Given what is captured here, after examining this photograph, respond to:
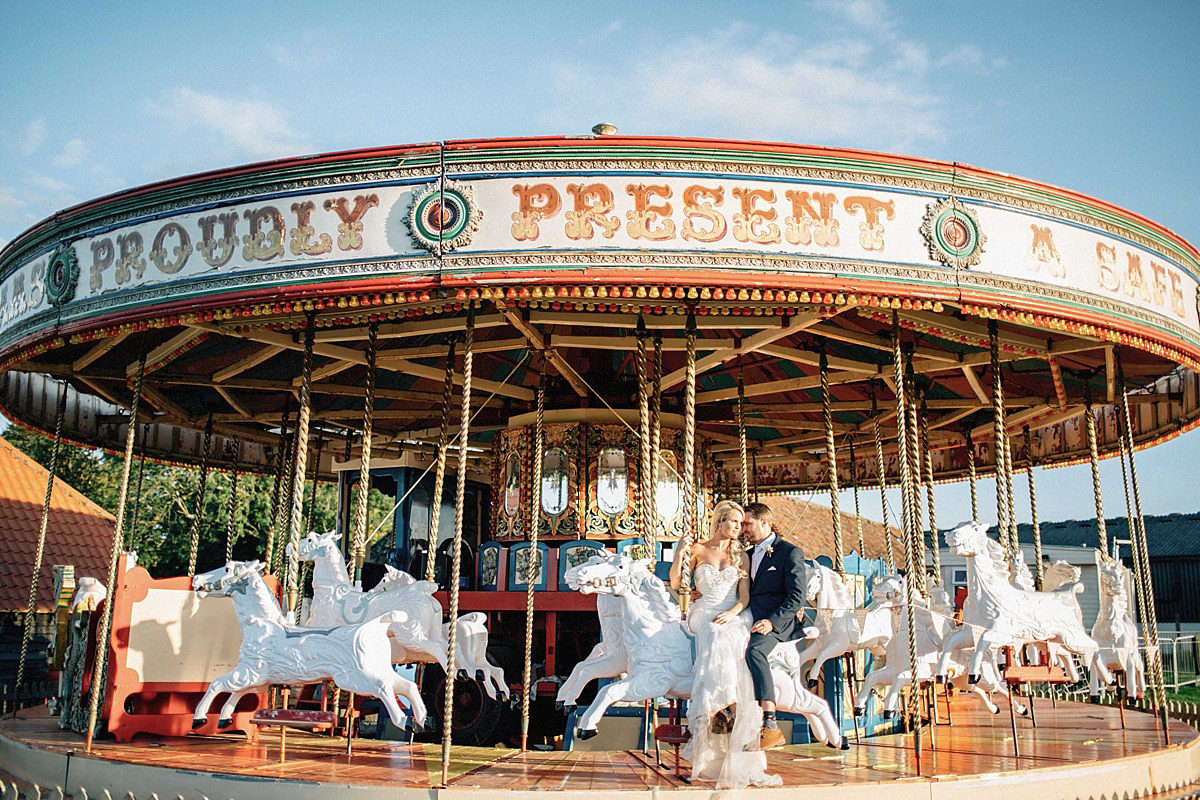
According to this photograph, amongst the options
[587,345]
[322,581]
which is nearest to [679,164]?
[587,345]

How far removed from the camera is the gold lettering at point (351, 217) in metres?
9.28

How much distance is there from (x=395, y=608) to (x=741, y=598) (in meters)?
3.28

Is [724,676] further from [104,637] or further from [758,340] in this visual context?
[104,637]

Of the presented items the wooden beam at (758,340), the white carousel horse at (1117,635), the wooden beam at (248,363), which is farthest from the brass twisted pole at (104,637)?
the white carousel horse at (1117,635)

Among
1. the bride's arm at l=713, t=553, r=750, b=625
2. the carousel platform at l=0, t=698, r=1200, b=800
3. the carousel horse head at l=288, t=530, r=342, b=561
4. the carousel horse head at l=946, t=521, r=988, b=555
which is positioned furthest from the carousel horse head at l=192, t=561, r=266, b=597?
the carousel horse head at l=946, t=521, r=988, b=555

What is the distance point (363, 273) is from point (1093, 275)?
6715mm

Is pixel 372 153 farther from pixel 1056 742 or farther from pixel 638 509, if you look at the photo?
pixel 1056 742

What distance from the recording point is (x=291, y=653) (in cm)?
929

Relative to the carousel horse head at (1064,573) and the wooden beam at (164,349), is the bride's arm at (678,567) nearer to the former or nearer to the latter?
the carousel horse head at (1064,573)

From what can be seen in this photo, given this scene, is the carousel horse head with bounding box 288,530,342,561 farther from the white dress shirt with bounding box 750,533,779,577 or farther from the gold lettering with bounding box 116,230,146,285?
the white dress shirt with bounding box 750,533,779,577

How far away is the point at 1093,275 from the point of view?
1020 centimetres

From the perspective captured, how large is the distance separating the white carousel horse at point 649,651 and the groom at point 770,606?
0.30 m

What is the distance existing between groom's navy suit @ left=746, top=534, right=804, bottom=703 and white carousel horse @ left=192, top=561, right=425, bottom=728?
9.67 feet

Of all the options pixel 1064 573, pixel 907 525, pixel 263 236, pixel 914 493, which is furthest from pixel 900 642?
pixel 263 236
